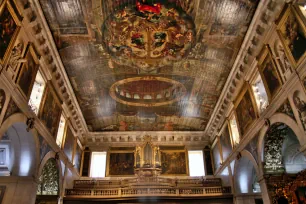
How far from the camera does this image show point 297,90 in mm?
8938

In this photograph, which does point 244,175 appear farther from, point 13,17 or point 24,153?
point 13,17

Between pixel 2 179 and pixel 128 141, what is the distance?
37.4 ft

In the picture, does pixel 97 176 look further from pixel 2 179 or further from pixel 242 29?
pixel 242 29

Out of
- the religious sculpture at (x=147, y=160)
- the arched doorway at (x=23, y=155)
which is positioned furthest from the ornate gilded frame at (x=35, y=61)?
the religious sculpture at (x=147, y=160)

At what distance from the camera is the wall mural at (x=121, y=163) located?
20.3 meters

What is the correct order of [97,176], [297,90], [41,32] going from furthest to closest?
[97,176], [41,32], [297,90]

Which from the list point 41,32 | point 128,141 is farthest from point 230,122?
point 41,32

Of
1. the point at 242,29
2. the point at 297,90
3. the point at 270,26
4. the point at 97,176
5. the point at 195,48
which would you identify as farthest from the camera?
the point at 97,176

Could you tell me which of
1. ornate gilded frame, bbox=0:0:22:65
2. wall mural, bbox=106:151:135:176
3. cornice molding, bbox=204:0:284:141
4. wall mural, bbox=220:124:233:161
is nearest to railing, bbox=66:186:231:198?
wall mural, bbox=220:124:233:161

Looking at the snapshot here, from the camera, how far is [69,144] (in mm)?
17375

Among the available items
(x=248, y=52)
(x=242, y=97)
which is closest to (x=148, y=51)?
(x=248, y=52)

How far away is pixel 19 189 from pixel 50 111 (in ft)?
13.7

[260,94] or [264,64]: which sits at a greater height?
[264,64]

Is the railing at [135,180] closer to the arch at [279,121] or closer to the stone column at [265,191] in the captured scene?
the stone column at [265,191]
